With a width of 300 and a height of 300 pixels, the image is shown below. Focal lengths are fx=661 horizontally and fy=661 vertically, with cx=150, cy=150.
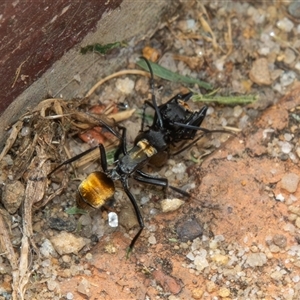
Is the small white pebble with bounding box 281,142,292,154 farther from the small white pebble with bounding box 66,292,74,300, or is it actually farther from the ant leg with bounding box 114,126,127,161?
the small white pebble with bounding box 66,292,74,300

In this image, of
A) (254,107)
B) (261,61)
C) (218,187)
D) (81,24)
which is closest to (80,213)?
(218,187)

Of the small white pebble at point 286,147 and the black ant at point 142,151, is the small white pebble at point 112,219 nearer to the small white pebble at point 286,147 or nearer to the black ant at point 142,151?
the black ant at point 142,151

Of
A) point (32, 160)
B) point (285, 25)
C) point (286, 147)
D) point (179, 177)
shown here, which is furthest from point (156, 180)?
point (285, 25)

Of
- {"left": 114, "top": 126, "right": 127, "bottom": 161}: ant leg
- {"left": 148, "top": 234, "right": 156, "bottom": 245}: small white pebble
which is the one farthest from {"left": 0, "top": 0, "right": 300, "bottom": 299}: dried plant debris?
{"left": 114, "top": 126, "right": 127, "bottom": 161}: ant leg

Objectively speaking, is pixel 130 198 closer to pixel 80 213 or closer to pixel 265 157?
pixel 80 213

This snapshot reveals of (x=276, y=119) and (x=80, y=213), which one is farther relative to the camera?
(x=276, y=119)

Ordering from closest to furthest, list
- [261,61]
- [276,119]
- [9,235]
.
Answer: [9,235] < [276,119] < [261,61]

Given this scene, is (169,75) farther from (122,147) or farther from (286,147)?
(286,147)
